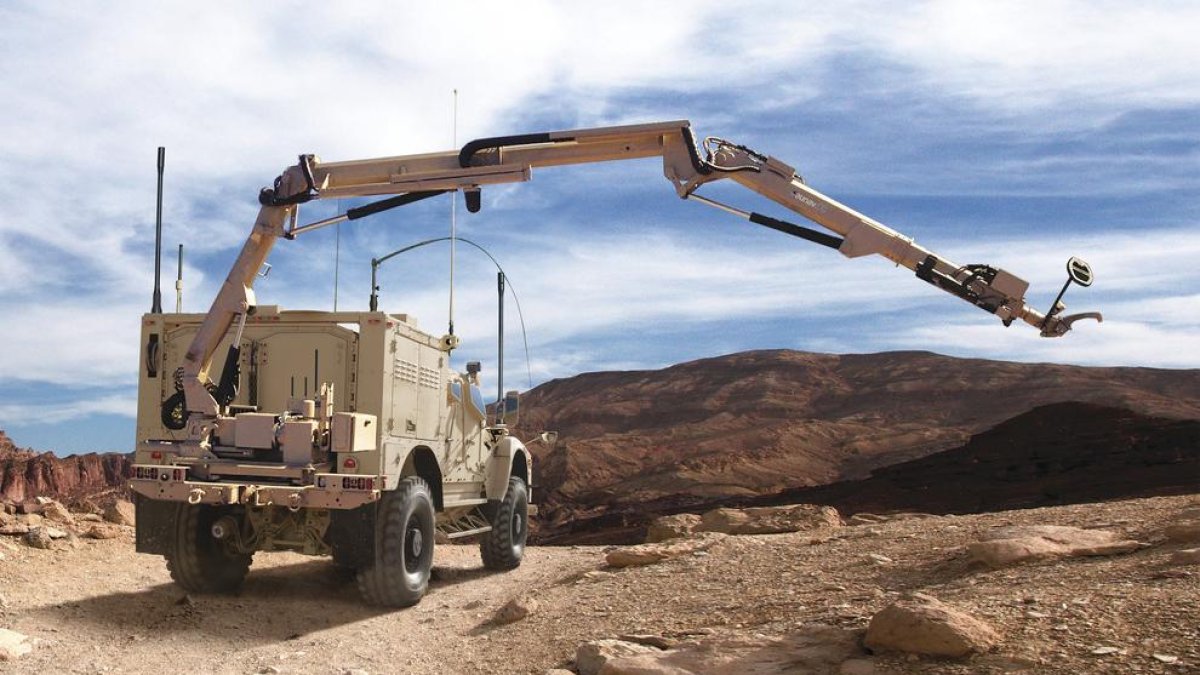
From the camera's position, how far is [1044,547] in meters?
8.62

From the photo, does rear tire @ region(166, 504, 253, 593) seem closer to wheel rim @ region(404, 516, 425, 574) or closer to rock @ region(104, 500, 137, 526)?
wheel rim @ region(404, 516, 425, 574)

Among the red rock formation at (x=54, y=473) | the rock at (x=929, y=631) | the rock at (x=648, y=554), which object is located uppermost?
the rock at (x=929, y=631)

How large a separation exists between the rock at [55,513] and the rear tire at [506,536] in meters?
6.86

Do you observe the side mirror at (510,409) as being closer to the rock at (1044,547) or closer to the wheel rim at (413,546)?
the wheel rim at (413,546)

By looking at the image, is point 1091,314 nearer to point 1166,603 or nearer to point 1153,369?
point 1166,603

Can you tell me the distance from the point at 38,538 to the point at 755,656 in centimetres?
1121

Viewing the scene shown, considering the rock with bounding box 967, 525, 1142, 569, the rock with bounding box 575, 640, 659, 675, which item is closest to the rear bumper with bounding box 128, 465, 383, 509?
the rock with bounding box 575, 640, 659, 675

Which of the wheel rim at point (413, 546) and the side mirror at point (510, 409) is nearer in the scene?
the wheel rim at point (413, 546)

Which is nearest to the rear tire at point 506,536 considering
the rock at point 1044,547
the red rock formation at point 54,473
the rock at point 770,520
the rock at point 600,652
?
the rock at point 770,520

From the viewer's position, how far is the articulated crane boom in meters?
11.1

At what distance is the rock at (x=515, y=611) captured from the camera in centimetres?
991

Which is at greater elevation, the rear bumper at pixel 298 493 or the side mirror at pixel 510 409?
the side mirror at pixel 510 409

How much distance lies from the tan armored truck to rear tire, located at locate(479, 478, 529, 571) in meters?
1.77

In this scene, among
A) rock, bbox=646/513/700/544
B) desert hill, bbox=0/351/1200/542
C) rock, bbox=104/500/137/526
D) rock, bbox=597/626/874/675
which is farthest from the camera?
desert hill, bbox=0/351/1200/542
